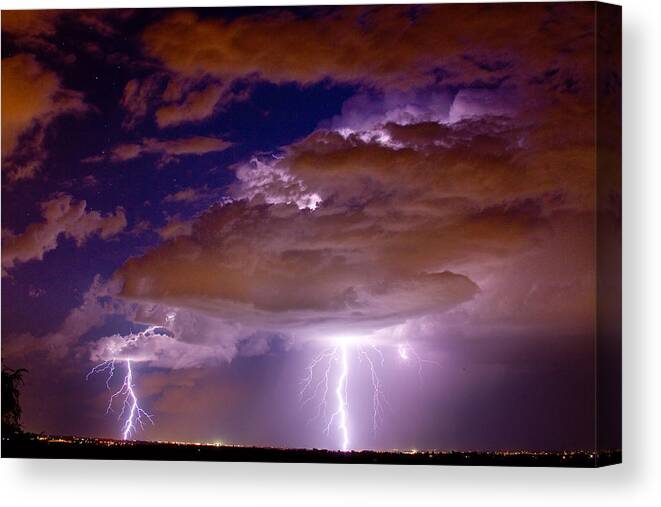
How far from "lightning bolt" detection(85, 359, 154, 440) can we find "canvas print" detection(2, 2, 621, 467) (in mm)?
11

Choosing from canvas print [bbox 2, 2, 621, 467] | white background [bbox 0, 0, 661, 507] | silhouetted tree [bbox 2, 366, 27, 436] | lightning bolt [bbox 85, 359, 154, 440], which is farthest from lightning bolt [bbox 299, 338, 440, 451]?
silhouetted tree [bbox 2, 366, 27, 436]

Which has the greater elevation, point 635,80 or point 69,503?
point 635,80

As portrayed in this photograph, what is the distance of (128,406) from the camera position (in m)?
7.36

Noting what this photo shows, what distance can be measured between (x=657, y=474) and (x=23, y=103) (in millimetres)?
3679

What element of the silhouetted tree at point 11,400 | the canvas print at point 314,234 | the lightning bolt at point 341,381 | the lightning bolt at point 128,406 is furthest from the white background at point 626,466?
the silhouetted tree at point 11,400

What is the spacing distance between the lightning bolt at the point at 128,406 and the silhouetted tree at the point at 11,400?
446mm

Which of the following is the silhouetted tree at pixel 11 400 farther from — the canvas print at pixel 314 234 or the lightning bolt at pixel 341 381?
the lightning bolt at pixel 341 381

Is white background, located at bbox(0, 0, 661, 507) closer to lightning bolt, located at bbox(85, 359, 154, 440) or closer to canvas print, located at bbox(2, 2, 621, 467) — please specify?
canvas print, located at bbox(2, 2, 621, 467)

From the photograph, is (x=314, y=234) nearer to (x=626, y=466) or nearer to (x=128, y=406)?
(x=128, y=406)

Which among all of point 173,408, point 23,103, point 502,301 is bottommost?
point 173,408

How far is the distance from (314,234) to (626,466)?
1.91 m

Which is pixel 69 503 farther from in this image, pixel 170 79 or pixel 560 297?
pixel 560 297

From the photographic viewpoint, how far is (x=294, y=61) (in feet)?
24.0

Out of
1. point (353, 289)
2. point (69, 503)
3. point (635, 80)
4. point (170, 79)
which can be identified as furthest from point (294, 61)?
point (69, 503)
